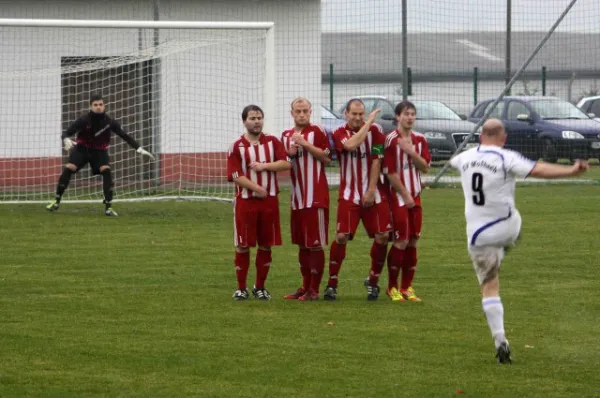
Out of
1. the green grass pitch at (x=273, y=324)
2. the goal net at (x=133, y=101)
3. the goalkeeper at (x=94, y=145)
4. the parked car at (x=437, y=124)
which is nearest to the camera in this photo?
the green grass pitch at (x=273, y=324)

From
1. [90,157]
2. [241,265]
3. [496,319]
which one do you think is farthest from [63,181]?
[496,319]

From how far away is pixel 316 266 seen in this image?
12078mm

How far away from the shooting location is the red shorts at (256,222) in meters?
12.0

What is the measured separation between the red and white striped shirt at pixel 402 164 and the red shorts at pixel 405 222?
7cm

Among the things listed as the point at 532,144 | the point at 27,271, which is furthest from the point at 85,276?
the point at 532,144

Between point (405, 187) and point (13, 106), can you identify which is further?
point (13, 106)

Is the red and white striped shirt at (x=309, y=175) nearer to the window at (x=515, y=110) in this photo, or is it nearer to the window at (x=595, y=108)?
the window at (x=515, y=110)

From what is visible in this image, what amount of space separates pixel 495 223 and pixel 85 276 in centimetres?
595

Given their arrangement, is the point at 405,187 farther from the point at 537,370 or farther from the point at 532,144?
the point at 532,144

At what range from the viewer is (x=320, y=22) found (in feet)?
87.7

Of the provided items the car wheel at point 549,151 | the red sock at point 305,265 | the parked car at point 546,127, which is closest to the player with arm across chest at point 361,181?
the red sock at point 305,265

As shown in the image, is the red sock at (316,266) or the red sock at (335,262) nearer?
the red sock at (316,266)

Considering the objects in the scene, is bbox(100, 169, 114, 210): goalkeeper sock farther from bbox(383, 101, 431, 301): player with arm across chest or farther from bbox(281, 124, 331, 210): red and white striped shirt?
bbox(383, 101, 431, 301): player with arm across chest

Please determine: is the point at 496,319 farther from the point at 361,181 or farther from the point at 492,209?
the point at 361,181
